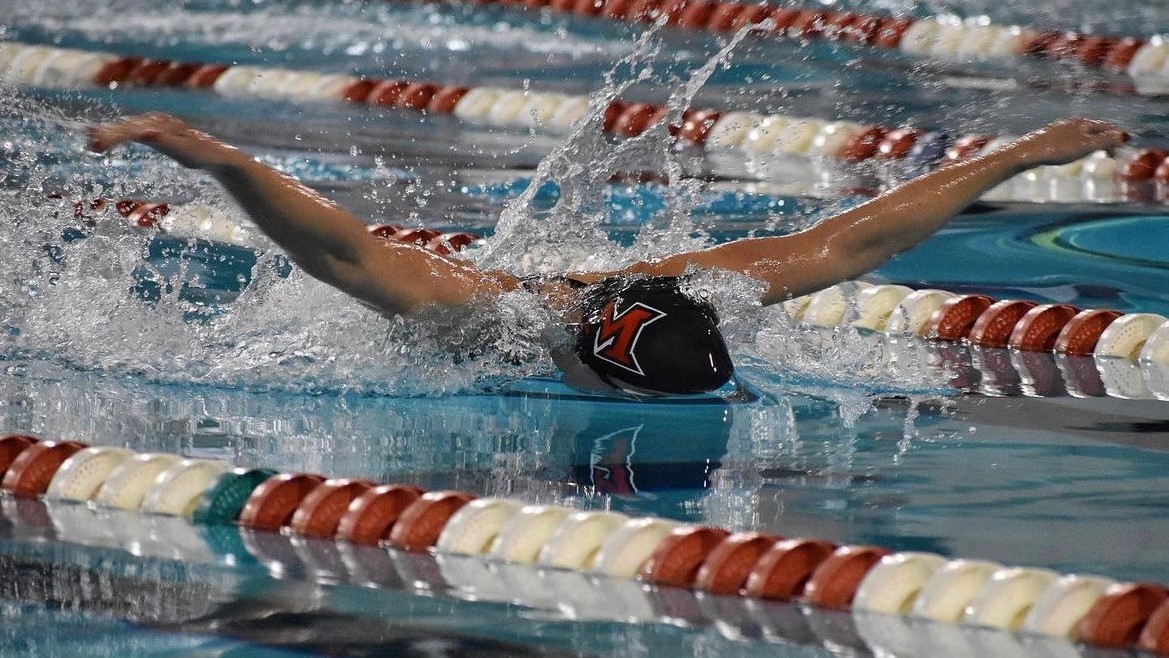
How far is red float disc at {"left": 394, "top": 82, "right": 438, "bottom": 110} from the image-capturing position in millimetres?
6730

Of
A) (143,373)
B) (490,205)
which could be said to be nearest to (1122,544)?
(143,373)

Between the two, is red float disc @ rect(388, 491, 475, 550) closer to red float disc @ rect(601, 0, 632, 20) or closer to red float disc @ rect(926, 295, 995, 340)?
red float disc @ rect(926, 295, 995, 340)

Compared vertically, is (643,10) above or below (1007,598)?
above

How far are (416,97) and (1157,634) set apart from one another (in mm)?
5024

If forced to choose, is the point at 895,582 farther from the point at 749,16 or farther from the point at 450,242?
the point at 749,16

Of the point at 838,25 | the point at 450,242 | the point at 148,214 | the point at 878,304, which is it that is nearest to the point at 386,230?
the point at 450,242

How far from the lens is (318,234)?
2855mm

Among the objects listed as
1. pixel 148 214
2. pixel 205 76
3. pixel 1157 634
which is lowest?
pixel 1157 634

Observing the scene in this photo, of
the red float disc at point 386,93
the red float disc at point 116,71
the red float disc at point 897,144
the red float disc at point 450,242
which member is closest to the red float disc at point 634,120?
the red float disc at point 897,144

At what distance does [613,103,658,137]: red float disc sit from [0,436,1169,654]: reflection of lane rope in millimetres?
3442

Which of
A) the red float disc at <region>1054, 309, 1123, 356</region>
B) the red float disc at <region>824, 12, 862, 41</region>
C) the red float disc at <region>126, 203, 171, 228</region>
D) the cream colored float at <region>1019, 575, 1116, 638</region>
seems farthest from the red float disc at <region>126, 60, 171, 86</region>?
the cream colored float at <region>1019, 575, 1116, 638</region>

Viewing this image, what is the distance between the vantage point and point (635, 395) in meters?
3.45

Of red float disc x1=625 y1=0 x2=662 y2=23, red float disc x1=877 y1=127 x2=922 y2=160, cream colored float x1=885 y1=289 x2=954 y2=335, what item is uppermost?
red float disc x1=625 y1=0 x2=662 y2=23

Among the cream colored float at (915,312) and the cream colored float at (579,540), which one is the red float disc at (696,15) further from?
the cream colored float at (579,540)
